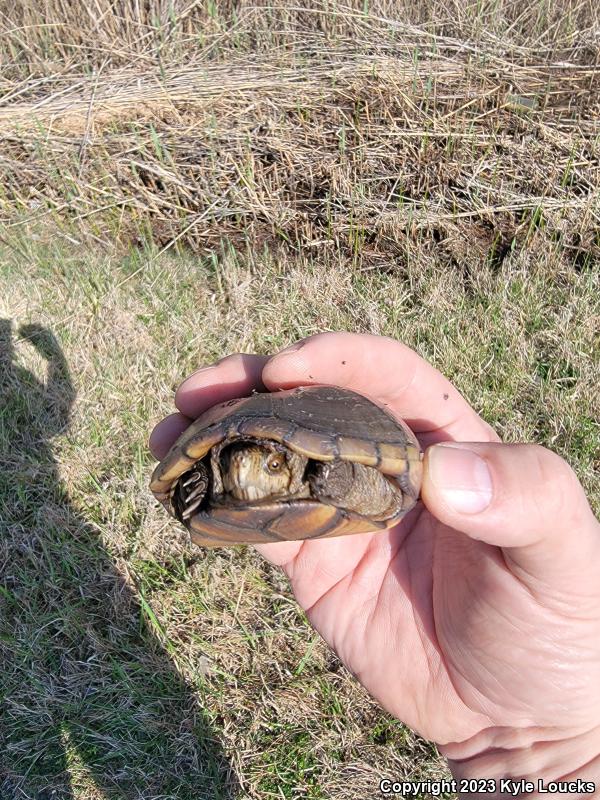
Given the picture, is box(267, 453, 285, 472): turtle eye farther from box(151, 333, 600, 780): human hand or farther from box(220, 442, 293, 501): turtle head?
box(151, 333, 600, 780): human hand

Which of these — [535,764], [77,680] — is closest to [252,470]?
[535,764]

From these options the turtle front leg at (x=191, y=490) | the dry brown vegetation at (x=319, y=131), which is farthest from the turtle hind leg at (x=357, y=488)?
the dry brown vegetation at (x=319, y=131)

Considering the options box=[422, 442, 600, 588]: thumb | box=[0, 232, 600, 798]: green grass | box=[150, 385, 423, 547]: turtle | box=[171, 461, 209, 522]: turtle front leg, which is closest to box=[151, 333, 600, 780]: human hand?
box=[422, 442, 600, 588]: thumb

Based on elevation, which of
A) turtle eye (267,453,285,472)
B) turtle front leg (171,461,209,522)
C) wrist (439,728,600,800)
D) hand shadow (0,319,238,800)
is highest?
turtle eye (267,453,285,472)

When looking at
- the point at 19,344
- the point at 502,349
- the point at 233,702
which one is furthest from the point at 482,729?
the point at 19,344

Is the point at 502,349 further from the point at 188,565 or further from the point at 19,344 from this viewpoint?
the point at 19,344
